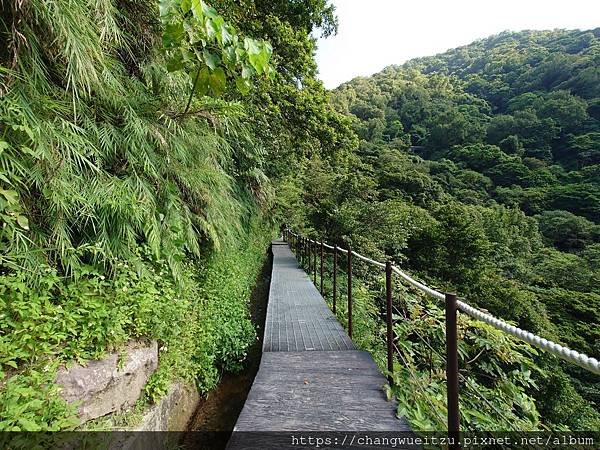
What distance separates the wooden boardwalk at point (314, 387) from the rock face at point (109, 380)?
0.75 meters

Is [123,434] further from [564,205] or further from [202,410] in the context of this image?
[564,205]

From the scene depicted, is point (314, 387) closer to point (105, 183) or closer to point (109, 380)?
point (109, 380)

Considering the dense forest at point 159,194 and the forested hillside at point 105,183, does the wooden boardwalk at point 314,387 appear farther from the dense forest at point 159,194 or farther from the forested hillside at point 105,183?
the forested hillside at point 105,183

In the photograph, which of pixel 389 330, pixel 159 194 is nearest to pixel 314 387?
pixel 389 330

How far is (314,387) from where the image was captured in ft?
7.17

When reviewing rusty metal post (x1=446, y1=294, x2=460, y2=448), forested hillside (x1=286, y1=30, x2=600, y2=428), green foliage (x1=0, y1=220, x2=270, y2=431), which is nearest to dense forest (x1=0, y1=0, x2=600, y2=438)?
green foliage (x1=0, y1=220, x2=270, y2=431)

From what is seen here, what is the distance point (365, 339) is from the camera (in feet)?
11.5

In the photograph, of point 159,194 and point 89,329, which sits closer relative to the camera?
point 89,329

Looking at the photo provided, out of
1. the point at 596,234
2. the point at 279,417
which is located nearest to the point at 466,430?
the point at 279,417

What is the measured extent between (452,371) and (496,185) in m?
39.6

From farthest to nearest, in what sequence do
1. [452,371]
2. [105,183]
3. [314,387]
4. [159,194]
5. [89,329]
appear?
[159,194]
[314,387]
[105,183]
[89,329]
[452,371]

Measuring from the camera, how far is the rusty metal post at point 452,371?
125 centimetres

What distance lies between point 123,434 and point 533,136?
50223 millimetres

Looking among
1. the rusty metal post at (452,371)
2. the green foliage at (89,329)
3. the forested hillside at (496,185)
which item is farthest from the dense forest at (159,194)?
the forested hillside at (496,185)
